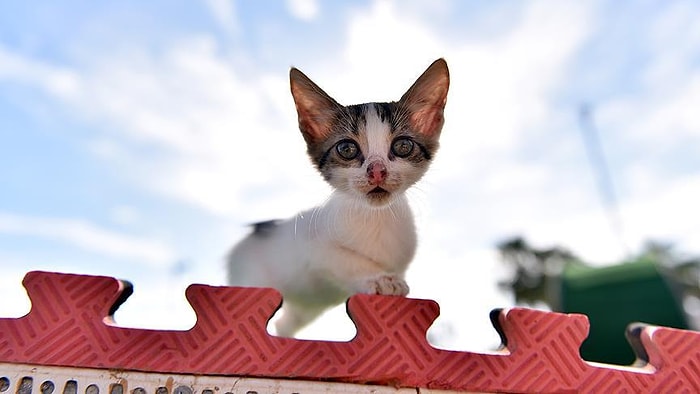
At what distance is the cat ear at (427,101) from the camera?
1.79 meters

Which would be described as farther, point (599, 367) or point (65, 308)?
point (599, 367)

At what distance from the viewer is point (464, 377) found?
1181mm

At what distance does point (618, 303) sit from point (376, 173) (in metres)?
3.61

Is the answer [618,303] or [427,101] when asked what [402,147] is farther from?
[618,303]

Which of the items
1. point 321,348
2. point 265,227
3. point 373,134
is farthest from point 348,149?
point 321,348

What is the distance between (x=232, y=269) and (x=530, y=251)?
→ 12.2 meters

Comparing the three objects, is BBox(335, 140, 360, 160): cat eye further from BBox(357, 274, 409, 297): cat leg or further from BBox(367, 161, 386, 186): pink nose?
BBox(357, 274, 409, 297): cat leg

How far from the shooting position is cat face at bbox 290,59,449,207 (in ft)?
5.24

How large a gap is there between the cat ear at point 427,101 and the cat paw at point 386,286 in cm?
57

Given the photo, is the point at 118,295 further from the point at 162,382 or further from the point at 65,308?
the point at 162,382

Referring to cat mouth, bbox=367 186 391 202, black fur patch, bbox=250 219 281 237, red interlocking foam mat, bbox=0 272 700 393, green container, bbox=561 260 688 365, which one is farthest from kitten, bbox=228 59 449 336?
green container, bbox=561 260 688 365

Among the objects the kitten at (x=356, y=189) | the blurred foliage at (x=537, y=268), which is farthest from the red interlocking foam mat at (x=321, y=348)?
the blurred foliage at (x=537, y=268)

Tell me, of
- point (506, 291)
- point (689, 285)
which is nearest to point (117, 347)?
point (689, 285)

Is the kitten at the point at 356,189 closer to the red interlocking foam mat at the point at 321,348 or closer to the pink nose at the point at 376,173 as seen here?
the pink nose at the point at 376,173
